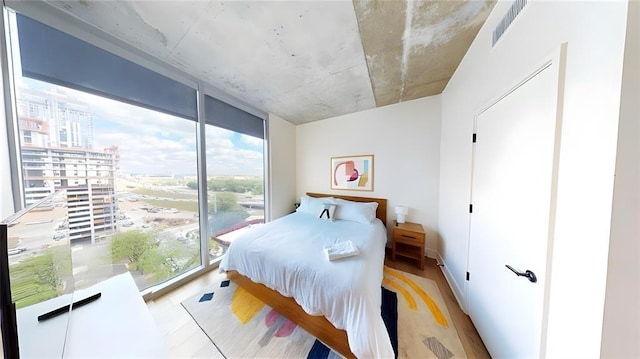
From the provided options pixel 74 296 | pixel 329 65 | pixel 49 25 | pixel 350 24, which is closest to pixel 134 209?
pixel 74 296

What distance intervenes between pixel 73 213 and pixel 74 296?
0.79 m

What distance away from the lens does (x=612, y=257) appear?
1.90 ft

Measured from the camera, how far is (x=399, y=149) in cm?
278

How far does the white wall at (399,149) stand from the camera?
8.52 feet

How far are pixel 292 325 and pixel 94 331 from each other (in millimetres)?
1246

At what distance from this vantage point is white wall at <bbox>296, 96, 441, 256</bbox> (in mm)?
2596

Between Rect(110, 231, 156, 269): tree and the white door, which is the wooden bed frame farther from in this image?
the white door

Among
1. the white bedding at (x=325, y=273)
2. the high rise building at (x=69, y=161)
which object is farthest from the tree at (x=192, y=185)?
the white bedding at (x=325, y=273)

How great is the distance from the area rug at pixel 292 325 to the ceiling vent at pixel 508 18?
2.36 meters

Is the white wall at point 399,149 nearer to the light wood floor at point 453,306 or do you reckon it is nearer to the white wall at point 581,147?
the light wood floor at point 453,306

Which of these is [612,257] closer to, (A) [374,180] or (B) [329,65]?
(B) [329,65]

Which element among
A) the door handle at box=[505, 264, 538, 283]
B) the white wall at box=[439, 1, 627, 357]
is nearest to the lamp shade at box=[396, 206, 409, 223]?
the door handle at box=[505, 264, 538, 283]

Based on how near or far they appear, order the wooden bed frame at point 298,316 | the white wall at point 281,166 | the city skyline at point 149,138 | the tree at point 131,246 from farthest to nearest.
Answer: the white wall at point 281,166 < the tree at point 131,246 < the city skyline at point 149,138 < the wooden bed frame at point 298,316

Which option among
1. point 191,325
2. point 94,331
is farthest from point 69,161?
point 191,325
